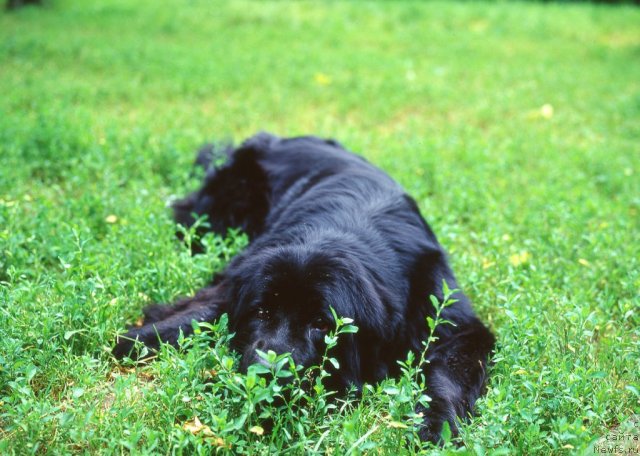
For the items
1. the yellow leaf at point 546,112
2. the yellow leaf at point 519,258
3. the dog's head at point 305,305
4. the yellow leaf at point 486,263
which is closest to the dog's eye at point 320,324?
the dog's head at point 305,305

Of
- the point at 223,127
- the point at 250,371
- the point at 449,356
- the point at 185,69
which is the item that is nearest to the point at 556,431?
the point at 449,356

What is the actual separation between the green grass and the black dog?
0.18 meters

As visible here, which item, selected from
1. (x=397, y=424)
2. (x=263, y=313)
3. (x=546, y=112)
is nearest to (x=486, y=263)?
(x=263, y=313)

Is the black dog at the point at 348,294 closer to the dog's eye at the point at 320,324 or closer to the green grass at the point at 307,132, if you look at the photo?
the dog's eye at the point at 320,324

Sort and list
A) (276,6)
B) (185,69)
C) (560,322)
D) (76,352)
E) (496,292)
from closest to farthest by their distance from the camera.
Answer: (76,352), (560,322), (496,292), (185,69), (276,6)

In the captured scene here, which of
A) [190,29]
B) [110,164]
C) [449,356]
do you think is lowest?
[449,356]

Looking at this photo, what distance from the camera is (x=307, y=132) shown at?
24.6 ft

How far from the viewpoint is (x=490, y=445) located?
2.69 m

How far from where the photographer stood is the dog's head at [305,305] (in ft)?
10.1

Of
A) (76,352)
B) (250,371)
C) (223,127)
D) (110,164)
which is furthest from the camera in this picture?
(223,127)

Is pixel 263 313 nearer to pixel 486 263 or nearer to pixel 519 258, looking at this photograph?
pixel 486 263

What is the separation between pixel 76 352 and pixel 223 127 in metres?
4.37

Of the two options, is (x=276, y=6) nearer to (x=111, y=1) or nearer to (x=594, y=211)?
(x=111, y=1)

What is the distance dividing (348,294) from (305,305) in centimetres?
22
